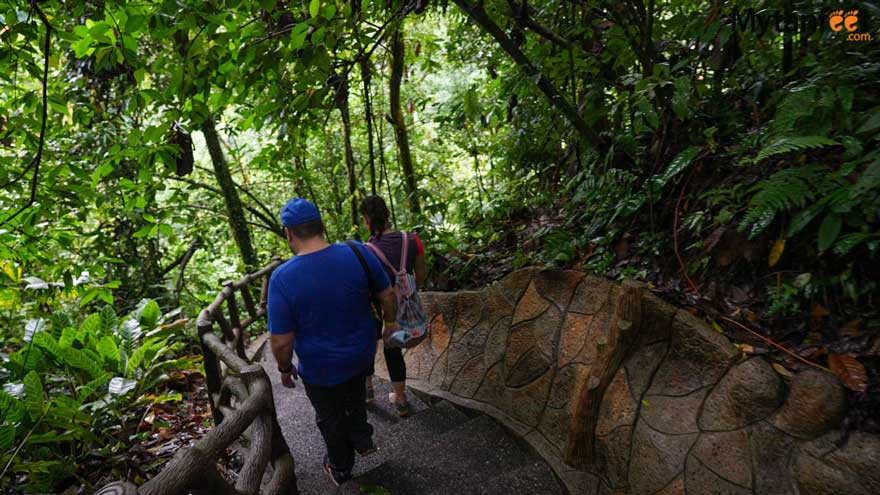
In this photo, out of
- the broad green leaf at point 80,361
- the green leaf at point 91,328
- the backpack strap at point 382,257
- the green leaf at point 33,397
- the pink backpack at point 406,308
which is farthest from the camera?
the green leaf at point 91,328

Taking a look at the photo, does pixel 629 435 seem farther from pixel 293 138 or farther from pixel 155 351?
pixel 155 351

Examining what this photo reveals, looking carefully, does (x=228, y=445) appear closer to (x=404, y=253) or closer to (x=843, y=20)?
(x=404, y=253)

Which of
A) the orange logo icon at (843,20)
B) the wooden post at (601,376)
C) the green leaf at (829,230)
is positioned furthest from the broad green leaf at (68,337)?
the orange logo icon at (843,20)

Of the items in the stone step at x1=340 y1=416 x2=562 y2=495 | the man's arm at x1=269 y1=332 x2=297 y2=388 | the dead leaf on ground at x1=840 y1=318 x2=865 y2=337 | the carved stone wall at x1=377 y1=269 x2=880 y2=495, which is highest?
the man's arm at x1=269 y1=332 x2=297 y2=388

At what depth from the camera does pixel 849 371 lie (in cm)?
207

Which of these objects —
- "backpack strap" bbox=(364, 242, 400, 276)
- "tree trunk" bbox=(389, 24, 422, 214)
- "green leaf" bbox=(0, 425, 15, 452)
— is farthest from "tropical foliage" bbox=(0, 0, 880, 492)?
"backpack strap" bbox=(364, 242, 400, 276)

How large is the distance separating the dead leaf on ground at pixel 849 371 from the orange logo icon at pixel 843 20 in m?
1.98

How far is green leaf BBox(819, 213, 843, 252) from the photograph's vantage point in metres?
2.20

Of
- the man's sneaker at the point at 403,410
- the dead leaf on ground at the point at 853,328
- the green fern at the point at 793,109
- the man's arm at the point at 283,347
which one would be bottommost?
the man's sneaker at the point at 403,410

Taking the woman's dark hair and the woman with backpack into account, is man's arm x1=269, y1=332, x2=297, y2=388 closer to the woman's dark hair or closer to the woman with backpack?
the woman with backpack

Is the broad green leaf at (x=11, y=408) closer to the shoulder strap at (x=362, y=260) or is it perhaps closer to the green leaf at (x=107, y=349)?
the green leaf at (x=107, y=349)

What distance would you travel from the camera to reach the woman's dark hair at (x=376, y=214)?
3.54m

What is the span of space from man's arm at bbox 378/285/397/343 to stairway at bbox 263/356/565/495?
872mm

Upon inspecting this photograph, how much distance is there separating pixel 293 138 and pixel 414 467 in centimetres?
258
